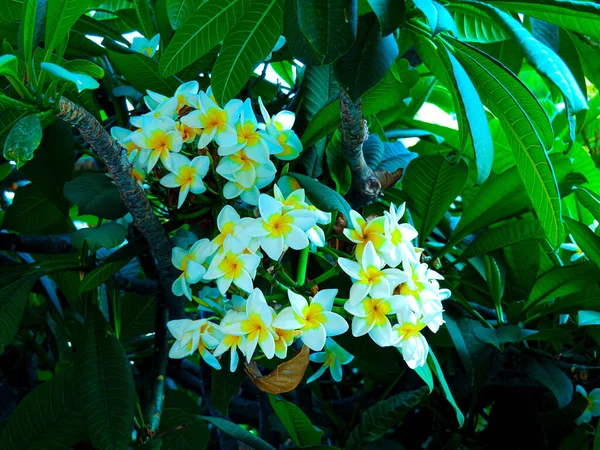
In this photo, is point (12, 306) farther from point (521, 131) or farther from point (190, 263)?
point (521, 131)

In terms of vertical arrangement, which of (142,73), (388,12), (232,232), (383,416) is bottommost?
(383,416)

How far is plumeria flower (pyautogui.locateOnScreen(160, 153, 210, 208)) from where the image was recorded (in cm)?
64

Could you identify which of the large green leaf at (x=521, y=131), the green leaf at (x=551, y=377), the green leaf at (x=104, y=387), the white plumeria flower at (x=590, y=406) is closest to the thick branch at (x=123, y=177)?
the green leaf at (x=104, y=387)

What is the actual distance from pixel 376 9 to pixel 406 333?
0.98 ft

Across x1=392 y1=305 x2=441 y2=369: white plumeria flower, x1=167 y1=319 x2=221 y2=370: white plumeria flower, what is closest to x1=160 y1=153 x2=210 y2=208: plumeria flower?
x1=167 y1=319 x2=221 y2=370: white plumeria flower

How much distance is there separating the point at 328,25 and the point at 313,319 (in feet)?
0.82

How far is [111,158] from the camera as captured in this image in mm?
612

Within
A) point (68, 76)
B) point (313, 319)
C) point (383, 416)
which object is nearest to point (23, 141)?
point (68, 76)

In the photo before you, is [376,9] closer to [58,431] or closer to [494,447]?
[58,431]

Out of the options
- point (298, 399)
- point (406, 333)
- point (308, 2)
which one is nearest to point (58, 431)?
point (298, 399)

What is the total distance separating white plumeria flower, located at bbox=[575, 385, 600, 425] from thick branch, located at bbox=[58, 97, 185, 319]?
2.10ft

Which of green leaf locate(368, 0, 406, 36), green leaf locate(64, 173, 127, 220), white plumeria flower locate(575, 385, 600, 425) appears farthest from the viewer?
white plumeria flower locate(575, 385, 600, 425)

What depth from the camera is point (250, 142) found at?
0.64m

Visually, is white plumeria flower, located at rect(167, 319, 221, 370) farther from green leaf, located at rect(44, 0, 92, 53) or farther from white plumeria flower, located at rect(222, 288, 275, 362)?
green leaf, located at rect(44, 0, 92, 53)
